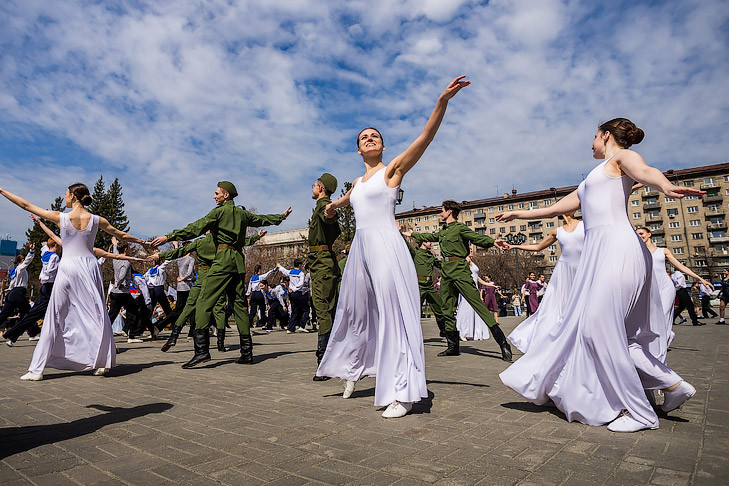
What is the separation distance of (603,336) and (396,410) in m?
1.63

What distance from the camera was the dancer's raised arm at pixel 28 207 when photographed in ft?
19.7

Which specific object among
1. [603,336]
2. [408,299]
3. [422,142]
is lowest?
[603,336]

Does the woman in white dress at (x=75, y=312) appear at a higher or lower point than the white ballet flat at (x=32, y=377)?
higher

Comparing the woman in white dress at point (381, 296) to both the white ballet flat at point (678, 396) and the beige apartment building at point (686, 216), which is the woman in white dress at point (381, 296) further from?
the beige apartment building at point (686, 216)

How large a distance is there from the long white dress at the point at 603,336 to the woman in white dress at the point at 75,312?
521 cm

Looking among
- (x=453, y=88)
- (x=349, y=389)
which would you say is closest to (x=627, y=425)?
(x=349, y=389)

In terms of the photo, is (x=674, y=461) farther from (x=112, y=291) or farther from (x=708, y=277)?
(x=708, y=277)

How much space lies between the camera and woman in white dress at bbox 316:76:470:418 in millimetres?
3627

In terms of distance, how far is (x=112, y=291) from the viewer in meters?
10.4

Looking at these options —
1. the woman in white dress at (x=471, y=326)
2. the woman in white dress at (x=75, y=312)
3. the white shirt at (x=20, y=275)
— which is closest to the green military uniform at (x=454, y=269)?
the woman in white dress at (x=471, y=326)

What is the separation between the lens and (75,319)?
238 inches

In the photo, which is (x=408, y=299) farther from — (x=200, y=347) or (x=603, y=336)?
(x=200, y=347)

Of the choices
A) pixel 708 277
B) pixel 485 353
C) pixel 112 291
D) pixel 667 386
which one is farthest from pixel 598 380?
pixel 708 277

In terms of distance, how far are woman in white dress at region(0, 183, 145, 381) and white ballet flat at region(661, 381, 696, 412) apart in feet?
20.3
